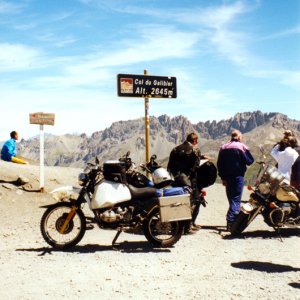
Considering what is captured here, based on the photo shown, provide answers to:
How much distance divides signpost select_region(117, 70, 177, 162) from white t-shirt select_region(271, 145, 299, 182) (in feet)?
13.7

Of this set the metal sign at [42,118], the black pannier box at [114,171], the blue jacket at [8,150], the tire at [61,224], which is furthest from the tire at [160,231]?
the blue jacket at [8,150]

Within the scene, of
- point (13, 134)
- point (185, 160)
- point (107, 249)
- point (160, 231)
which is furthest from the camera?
point (13, 134)

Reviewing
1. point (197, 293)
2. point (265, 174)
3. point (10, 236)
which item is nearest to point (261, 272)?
point (197, 293)

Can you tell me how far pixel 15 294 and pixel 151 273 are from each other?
218 centimetres

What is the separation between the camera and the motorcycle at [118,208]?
28.3 feet

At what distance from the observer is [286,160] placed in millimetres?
10508

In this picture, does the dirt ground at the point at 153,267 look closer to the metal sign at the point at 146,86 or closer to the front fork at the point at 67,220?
the front fork at the point at 67,220

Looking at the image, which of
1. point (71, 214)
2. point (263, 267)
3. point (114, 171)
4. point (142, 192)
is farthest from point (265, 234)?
point (71, 214)

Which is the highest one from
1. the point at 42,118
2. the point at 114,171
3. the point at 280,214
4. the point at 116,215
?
the point at 42,118

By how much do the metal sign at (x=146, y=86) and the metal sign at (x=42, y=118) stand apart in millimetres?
3338

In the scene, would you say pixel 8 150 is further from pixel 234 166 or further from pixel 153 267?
pixel 153 267

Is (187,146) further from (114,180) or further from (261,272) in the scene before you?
(261,272)

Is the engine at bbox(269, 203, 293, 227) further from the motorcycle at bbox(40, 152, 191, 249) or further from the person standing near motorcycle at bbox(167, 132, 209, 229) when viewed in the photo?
the motorcycle at bbox(40, 152, 191, 249)

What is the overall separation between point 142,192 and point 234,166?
2996mm
